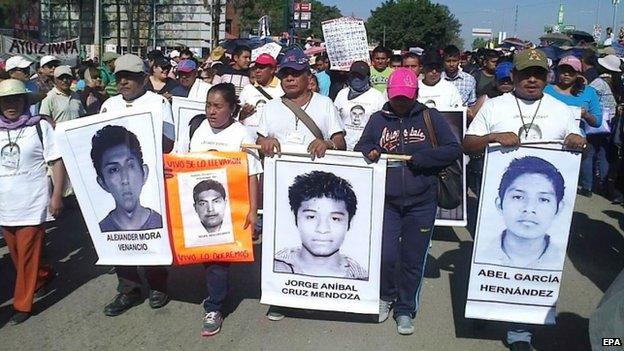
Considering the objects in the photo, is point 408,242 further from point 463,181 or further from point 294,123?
point 463,181

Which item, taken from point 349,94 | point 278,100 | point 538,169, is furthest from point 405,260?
point 349,94

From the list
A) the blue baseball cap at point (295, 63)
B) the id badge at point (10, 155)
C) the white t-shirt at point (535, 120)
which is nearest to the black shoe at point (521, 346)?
the white t-shirt at point (535, 120)

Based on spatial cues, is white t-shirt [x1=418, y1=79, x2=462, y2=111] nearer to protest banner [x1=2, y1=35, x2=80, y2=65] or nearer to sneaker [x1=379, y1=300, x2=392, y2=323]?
sneaker [x1=379, y1=300, x2=392, y2=323]

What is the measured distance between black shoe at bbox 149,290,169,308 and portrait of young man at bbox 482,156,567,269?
8.47 feet

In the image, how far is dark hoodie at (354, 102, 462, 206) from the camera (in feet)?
13.0

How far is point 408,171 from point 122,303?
2.47 m

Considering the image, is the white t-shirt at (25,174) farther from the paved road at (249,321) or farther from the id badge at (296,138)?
the id badge at (296,138)

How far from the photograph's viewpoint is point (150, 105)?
4191 mm

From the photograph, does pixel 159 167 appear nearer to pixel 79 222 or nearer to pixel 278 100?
pixel 278 100

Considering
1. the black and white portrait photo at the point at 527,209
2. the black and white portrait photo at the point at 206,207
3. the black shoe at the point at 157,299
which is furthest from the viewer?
the black shoe at the point at 157,299

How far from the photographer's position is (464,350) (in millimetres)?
3934

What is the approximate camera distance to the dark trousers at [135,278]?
4.53m

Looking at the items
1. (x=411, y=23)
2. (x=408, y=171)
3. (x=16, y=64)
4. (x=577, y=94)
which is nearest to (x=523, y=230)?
(x=408, y=171)

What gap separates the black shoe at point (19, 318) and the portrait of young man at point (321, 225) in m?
2.01
